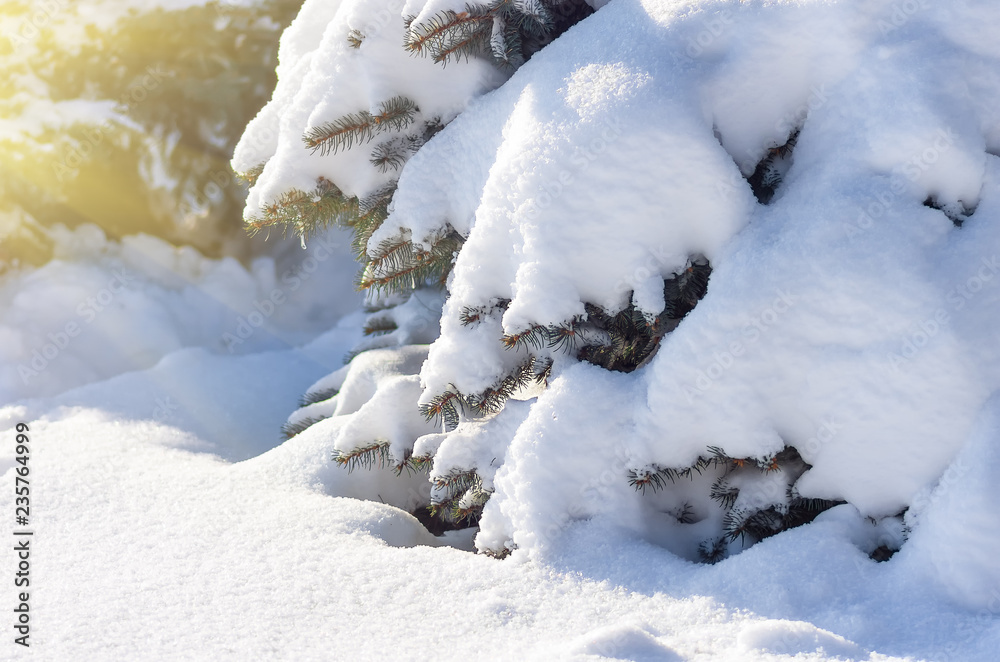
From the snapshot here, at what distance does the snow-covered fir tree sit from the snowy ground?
16 centimetres

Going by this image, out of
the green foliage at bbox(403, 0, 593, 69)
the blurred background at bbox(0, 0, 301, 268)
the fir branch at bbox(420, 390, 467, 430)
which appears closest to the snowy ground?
the fir branch at bbox(420, 390, 467, 430)

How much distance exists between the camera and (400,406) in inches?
101

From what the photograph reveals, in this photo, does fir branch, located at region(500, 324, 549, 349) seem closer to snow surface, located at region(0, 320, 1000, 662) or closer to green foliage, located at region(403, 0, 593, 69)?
snow surface, located at region(0, 320, 1000, 662)

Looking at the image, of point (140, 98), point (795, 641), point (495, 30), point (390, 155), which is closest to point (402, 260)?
point (390, 155)

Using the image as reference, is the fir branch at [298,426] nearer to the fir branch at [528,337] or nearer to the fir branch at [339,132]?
the fir branch at [339,132]

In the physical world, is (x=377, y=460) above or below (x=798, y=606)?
above

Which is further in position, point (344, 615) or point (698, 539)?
point (698, 539)

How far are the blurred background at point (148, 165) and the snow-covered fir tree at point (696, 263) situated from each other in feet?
9.16

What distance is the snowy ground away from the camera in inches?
63.1

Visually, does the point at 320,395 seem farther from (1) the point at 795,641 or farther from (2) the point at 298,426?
(1) the point at 795,641

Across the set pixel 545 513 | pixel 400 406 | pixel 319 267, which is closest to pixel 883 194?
pixel 545 513

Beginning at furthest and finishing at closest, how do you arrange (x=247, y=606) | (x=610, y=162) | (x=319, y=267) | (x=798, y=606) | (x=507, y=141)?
(x=319, y=267) → (x=507, y=141) → (x=610, y=162) → (x=247, y=606) → (x=798, y=606)

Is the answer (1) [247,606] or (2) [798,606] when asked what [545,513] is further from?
(1) [247,606]

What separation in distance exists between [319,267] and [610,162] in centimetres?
366
